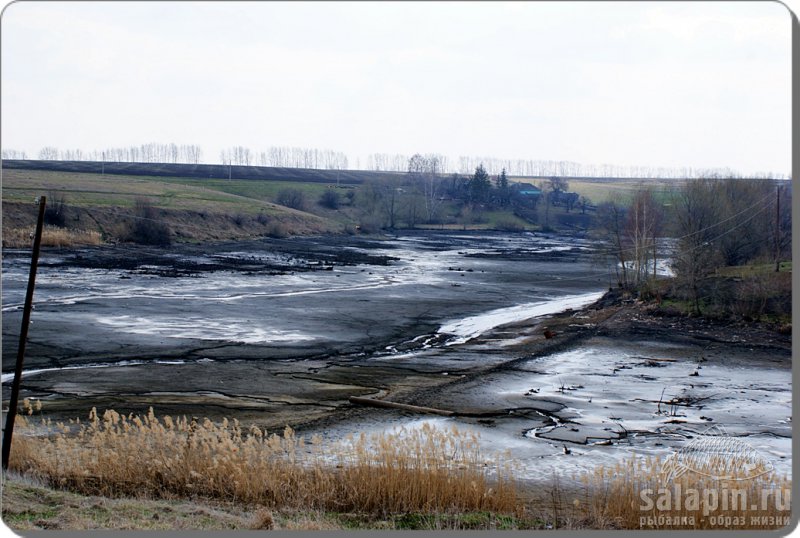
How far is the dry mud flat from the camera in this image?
16.6 meters

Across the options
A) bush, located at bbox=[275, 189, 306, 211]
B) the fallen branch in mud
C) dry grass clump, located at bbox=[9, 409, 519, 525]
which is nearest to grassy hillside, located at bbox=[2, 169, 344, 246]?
bush, located at bbox=[275, 189, 306, 211]

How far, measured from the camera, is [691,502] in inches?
379

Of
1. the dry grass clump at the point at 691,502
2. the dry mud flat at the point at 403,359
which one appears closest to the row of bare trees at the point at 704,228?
the dry mud flat at the point at 403,359

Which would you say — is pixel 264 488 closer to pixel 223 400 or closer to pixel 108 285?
pixel 223 400

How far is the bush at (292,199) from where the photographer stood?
108375 mm

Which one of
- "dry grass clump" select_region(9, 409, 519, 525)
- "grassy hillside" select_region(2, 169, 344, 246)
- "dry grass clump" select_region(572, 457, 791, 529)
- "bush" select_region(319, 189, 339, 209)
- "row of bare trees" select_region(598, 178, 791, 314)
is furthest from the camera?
"bush" select_region(319, 189, 339, 209)

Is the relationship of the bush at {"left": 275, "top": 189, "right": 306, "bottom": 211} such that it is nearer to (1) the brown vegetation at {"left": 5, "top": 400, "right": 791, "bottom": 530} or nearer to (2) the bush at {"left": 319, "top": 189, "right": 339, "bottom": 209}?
(2) the bush at {"left": 319, "top": 189, "right": 339, "bottom": 209}

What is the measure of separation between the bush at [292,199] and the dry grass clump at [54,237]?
4677 centimetres

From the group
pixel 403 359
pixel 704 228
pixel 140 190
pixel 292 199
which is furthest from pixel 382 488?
pixel 292 199

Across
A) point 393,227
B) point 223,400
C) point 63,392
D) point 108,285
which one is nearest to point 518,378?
point 223,400

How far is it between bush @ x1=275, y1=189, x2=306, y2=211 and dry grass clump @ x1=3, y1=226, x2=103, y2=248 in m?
46.8

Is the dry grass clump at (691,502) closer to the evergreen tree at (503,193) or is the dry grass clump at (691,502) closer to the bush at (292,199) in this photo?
the bush at (292,199)

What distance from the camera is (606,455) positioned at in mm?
14016

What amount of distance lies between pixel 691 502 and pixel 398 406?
8.76 m
